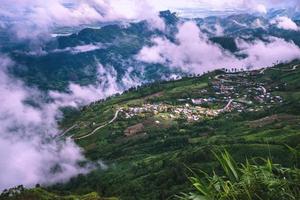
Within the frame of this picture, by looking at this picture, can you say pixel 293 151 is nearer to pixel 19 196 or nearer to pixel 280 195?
pixel 280 195

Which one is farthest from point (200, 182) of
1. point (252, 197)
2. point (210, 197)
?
point (252, 197)

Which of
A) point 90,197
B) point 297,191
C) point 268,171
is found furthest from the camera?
point 90,197

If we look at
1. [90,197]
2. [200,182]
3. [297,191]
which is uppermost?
[90,197]

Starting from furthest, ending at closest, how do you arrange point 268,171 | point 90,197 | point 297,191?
point 90,197 < point 268,171 < point 297,191

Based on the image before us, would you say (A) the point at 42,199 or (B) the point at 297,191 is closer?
(B) the point at 297,191

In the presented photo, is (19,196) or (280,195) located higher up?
(19,196)

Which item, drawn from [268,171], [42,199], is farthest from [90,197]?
[268,171]
